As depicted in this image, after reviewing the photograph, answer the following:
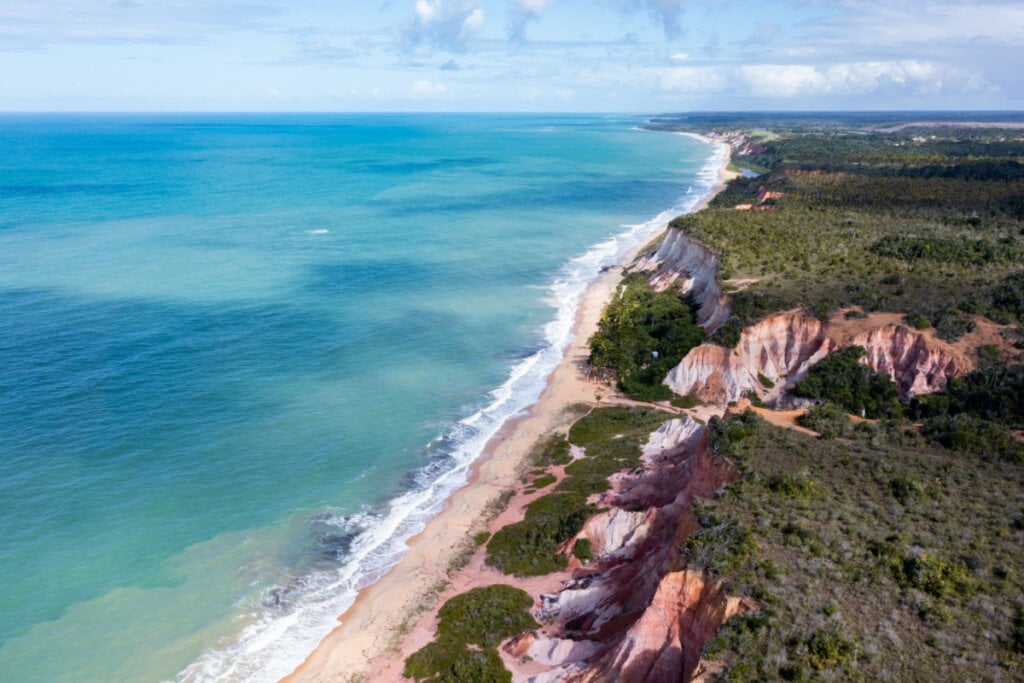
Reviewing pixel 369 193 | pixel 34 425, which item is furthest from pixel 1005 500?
pixel 369 193

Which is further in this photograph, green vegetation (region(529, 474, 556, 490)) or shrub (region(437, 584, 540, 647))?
green vegetation (region(529, 474, 556, 490))

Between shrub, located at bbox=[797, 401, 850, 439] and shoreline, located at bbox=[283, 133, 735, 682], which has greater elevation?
shrub, located at bbox=[797, 401, 850, 439]

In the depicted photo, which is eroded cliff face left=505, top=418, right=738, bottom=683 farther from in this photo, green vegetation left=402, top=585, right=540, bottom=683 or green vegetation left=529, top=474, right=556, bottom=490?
green vegetation left=529, top=474, right=556, bottom=490

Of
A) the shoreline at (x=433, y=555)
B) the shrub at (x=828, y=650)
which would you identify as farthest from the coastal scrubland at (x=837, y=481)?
the shoreline at (x=433, y=555)

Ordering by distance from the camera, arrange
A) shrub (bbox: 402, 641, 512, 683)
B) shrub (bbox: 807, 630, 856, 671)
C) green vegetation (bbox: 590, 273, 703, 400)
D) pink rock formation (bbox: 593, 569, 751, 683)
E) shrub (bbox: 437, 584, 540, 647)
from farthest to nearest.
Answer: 1. green vegetation (bbox: 590, 273, 703, 400)
2. shrub (bbox: 437, 584, 540, 647)
3. shrub (bbox: 402, 641, 512, 683)
4. pink rock formation (bbox: 593, 569, 751, 683)
5. shrub (bbox: 807, 630, 856, 671)

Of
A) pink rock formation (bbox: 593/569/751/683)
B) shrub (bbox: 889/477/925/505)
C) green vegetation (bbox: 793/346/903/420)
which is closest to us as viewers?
pink rock formation (bbox: 593/569/751/683)

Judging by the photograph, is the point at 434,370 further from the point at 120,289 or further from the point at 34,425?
the point at 120,289

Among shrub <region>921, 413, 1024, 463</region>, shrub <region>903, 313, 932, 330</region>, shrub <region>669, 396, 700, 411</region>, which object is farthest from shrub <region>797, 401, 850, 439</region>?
shrub <region>669, 396, 700, 411</region>

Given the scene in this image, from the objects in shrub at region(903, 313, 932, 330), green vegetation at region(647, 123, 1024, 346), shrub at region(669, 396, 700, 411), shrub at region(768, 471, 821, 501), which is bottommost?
shrub at region(669, 396, 700, 411)
